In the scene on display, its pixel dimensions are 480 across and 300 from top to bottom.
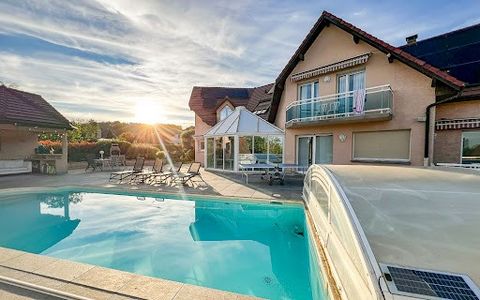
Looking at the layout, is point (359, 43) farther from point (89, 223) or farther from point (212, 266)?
point (89, 223)

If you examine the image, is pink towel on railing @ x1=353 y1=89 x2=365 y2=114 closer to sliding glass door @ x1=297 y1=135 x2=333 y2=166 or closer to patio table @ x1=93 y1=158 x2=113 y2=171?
sliding glass door @ x1=297 y1=135 x2=333 y2=166

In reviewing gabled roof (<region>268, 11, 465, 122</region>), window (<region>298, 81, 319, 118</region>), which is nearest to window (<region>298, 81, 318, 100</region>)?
window (<region>298, 81, 319, 118</region>)

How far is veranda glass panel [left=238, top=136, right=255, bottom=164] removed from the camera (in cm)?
1880

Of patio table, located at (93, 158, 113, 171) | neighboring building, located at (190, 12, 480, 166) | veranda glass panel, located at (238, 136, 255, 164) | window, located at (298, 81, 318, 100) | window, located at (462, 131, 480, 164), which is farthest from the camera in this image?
patio table, located at (93, 158, 113, 171)

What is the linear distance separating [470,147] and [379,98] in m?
4.82

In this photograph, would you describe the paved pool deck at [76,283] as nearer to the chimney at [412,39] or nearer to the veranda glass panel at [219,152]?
the veranda glass panel at [219,152]

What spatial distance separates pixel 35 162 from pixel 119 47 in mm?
12807

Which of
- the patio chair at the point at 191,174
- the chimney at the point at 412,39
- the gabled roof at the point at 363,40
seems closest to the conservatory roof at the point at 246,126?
the gabled roof at the point at 363,40

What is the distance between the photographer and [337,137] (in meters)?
15.5

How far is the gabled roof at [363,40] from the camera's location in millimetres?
11664

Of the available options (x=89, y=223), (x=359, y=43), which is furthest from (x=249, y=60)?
(x=89, y=223)

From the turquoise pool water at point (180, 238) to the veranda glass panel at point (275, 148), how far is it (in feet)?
30.1

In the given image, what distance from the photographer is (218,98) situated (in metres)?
27.8

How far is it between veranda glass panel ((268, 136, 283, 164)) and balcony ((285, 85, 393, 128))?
1726 millimetres
